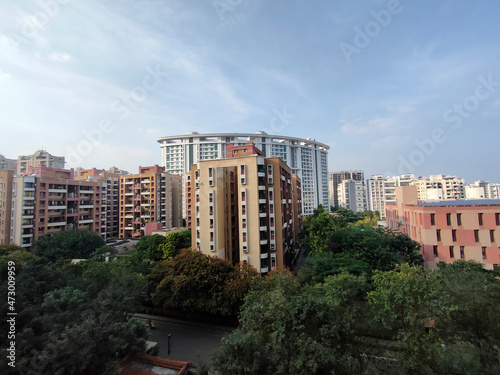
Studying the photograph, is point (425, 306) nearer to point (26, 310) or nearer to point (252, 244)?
point (26, 310)

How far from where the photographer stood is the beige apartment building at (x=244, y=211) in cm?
2012

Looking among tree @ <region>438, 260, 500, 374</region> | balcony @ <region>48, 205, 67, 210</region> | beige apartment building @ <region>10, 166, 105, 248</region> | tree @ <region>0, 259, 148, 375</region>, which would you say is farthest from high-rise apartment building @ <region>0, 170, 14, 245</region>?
tree @ <region>438, 260, 500, 374</region>

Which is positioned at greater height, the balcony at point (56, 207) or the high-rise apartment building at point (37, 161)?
the high-rise apartment building at point (37, 161)

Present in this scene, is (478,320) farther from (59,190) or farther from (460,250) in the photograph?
(59,190)

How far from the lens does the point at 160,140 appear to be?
64.6m

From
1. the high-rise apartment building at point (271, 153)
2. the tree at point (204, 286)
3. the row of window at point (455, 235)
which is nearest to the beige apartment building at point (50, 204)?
the high-rise apartment building at point (271, 153)

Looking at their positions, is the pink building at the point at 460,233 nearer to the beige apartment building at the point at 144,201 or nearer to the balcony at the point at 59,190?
the beige apartment building at the point at 144,201

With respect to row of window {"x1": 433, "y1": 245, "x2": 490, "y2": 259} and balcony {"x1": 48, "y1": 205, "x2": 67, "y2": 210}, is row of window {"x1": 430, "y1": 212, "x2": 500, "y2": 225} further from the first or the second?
balcony {"x1": 48, "y1": 205, "x2": 67, "y2": 210}

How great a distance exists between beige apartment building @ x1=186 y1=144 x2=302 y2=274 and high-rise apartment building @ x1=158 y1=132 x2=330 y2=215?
123 feet

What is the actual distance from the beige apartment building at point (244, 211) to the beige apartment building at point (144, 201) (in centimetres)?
2487

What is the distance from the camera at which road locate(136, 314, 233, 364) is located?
11.7 m

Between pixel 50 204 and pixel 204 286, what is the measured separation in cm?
3144

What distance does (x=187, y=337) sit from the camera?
1348 cm

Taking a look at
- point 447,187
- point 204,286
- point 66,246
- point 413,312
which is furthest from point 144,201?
point 447,187
